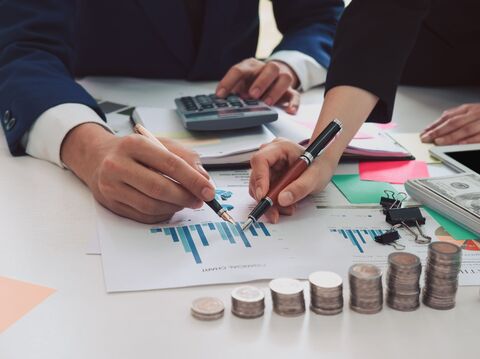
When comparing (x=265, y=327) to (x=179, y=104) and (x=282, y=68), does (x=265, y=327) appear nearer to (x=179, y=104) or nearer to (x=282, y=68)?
(x=179, y=104)

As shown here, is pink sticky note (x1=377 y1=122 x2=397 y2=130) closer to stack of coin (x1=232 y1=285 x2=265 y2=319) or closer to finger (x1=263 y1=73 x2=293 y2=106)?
finger (x1=263 y1=73 x2=293 y2=106)

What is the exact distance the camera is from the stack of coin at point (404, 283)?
70cm

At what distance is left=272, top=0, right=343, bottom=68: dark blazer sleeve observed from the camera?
1.51 meters

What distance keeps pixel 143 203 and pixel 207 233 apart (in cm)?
9

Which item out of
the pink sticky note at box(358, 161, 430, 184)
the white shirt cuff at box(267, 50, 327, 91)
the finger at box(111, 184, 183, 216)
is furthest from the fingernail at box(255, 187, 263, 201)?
the white shirt cuff at box(267, 50, 327, 91)

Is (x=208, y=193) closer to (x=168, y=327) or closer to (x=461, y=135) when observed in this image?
(x=168, y=327)

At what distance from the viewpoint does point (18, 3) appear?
4.14ft

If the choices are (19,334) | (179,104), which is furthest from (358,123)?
Result: (19,334)

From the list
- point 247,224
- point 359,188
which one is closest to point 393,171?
point 359,188

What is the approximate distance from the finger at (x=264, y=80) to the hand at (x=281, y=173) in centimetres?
33

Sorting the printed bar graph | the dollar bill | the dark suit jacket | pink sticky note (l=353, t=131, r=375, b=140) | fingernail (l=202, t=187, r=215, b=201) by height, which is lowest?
pink sticky note (l=353, t=131, r=375, b=140)

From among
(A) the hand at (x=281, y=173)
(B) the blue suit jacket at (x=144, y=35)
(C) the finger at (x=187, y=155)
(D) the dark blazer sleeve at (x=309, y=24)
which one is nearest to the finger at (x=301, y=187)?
(A) the hand at (x=281, y=173)

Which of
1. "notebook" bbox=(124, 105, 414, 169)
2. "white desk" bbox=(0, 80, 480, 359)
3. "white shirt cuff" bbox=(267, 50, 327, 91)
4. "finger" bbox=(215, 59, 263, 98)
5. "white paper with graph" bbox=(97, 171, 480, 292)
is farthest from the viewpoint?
"white shirt cuff" bbox=(267, 50, 327, 91)

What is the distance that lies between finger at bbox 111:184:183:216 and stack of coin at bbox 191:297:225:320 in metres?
0.18
